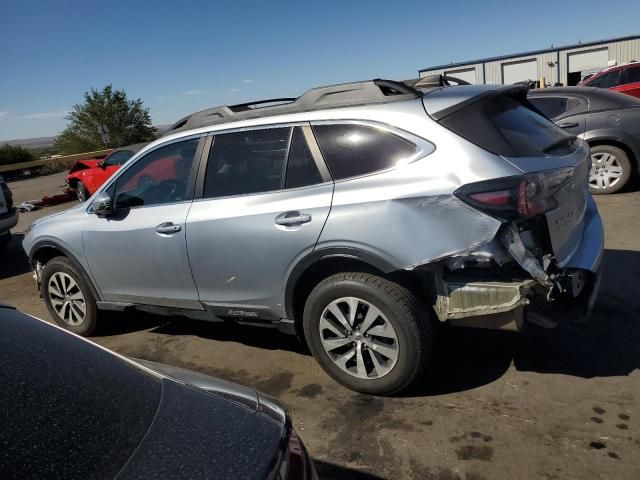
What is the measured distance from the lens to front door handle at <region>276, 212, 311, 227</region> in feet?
10.6

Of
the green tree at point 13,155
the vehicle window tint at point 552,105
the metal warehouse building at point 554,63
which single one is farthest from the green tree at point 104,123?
the vehicle window tint at point 552,105

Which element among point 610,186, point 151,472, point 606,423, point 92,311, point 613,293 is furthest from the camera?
point 610,186

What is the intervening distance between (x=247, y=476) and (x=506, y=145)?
2.33 meters

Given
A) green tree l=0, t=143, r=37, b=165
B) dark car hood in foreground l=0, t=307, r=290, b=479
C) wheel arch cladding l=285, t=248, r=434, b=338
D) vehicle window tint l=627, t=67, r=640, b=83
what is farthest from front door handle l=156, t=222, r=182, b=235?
green tree l=0, t=143, r=37, b=165

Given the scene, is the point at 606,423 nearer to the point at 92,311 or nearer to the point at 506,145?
the point at 506,145

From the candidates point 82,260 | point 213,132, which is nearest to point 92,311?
point 82,260

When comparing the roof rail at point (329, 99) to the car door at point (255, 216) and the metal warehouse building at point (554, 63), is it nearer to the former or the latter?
the car door at point (255, 216)

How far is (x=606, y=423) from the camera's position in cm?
279

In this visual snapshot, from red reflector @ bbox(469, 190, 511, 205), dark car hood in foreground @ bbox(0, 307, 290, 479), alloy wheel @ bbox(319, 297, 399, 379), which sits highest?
red reflector @ bbox(469, 190, 511, 205)

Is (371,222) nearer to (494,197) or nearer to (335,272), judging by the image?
(335,272)

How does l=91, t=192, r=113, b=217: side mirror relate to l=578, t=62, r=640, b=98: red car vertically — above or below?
below

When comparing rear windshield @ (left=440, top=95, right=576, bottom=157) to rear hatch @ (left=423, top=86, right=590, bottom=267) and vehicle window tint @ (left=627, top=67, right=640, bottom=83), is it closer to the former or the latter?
rear hatch @ (left=423, top=86, right=590, bottom=267)

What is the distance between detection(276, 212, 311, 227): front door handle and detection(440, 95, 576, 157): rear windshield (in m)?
0.99

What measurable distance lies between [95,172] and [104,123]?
87.9ft
